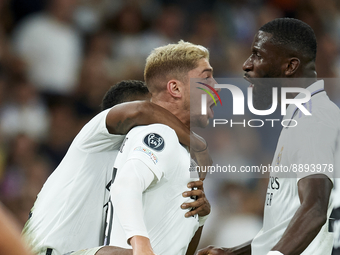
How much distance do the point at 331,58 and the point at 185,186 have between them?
4350 mm

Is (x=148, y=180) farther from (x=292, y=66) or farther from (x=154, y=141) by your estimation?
(x=292, y=66)

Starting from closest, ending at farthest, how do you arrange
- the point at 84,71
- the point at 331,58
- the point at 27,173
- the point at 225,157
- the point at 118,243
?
1. the point at 118,243
2. the point at 225,157
3. the point at 27,173
4. the point at 84,71
5. the point at 331,58

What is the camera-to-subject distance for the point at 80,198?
2734mm

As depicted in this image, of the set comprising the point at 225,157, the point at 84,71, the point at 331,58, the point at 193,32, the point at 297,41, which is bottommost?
the point at 225,157

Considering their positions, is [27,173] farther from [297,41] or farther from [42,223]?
[297,41]

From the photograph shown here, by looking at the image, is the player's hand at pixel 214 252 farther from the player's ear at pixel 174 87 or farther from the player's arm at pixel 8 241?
the player's arm at pixel 8 241

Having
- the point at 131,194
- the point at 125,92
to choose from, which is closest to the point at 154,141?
the point at 131,194

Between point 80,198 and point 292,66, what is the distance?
1.60 metres

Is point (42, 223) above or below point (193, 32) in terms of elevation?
below

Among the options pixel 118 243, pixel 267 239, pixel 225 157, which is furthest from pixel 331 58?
pixel 118 243

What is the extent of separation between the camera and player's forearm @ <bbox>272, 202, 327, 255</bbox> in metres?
2.17

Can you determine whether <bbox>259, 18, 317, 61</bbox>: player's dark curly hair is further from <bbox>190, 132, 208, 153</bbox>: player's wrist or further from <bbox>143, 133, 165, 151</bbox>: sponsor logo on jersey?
<bbox>143, 133, 165, 151</bbox>: sponsor logo on jersey

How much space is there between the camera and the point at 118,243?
2.38 meters

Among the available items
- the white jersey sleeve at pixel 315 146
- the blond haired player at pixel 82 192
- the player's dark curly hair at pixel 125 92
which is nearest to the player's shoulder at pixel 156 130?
the blond haired player at pixel 82 192
